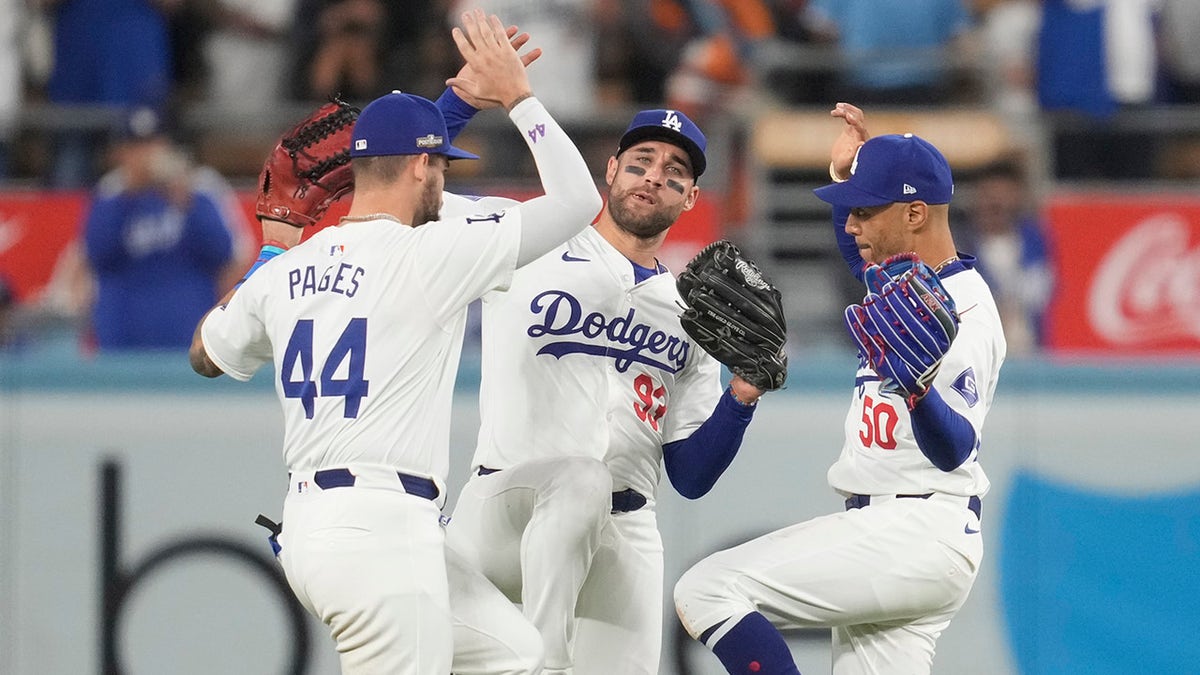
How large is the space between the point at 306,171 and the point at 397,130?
0.61m

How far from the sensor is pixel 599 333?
508cm

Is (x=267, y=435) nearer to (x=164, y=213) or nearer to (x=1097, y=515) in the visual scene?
(x=164, y=213)

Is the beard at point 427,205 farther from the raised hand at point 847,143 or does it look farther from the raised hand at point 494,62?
the raised hand at point 847,143

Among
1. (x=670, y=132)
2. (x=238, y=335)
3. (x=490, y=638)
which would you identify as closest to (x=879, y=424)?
(x=670, y=132)

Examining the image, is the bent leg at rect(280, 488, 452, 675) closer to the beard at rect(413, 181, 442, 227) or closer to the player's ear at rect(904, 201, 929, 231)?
the beard at rect(413, 181, 442, 227)

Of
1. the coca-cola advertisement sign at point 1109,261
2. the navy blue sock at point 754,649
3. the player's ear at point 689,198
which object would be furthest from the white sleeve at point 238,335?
the coca-cola advertisement sign at point 1109,261

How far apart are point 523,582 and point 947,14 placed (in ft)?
17.9

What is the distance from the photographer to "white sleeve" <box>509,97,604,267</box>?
14.4 feet

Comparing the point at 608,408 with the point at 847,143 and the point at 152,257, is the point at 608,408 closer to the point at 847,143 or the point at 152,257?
the point at 847,143

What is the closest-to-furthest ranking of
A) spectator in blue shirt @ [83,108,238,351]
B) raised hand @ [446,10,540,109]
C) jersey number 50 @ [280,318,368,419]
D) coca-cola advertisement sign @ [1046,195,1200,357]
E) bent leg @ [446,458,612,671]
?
jersey number 50 @ [280,318,368,419] < raised hand @ [446,10,540,109] < bent leg @ [446,458,612,671] < spectator in blue shirt @ [83,108,238,351] < coca-cola advertisement sign @ [1046,195,1200,357]

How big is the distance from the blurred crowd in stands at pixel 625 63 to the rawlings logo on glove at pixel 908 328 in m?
4.44

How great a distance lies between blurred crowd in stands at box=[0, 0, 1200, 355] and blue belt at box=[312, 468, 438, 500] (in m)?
4.63

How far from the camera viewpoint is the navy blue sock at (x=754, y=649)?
14.8ft

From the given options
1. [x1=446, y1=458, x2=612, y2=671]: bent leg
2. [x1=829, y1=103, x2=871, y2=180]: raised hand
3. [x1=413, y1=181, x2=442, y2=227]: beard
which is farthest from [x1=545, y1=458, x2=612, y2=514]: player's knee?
[x1=829, y1=103, x2=871, y2=180]: raised hand
